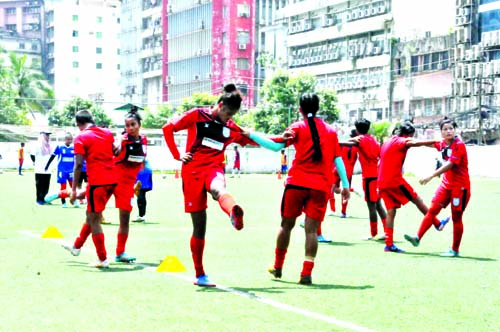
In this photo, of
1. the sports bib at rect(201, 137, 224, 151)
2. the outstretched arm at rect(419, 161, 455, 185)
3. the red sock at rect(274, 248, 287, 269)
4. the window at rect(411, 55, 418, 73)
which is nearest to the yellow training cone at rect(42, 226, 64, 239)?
the outstretched arm at rect(419, 161, 455, 185)

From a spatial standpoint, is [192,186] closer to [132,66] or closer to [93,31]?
[132,66]

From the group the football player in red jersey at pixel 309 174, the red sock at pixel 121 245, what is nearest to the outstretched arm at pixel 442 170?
the football player in red jersey at pixel 309 174

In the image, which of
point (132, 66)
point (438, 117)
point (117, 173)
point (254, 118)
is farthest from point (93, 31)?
point (117, 173)

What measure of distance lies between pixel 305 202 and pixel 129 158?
3.12 meters

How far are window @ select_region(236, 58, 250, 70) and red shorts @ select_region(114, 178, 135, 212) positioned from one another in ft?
347

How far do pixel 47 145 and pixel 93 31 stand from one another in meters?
138

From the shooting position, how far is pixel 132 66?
5679 inches

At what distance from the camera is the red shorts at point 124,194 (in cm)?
1246

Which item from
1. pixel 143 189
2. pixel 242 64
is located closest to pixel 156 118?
pixel 242 64

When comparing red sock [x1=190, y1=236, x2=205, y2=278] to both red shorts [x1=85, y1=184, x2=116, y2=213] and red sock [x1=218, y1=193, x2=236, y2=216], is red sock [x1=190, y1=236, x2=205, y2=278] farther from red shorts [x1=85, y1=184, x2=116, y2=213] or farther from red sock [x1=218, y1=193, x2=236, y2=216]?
red shorts [x1=85, y1=184, x2=116, y2=213]

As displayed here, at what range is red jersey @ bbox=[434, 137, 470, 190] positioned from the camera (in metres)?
13.5

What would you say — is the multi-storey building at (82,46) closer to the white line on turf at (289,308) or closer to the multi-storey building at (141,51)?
the multi-storey building at (141,51)

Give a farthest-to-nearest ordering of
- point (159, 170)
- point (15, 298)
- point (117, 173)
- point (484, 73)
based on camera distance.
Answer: point (484, 73)
point (159, 170)
point (117, 173)
point (15, 298)

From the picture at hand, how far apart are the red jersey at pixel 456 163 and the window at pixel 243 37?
342ft
